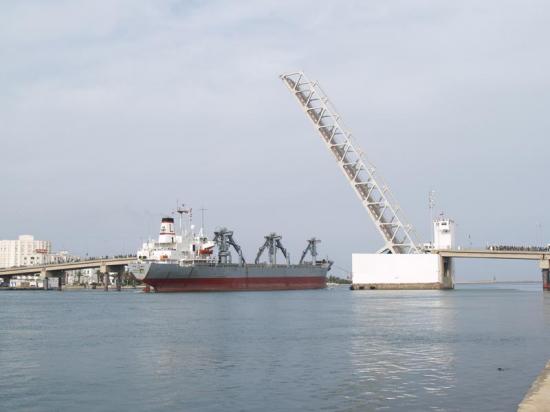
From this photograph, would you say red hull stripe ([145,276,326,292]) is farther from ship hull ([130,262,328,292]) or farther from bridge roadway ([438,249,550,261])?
bridge roadway ([438,249,550,261])

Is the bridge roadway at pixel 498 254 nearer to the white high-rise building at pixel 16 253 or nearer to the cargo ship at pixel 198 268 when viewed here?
the cargo ship at pixel 198 268

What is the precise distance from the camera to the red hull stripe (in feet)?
237

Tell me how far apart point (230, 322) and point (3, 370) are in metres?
15.8

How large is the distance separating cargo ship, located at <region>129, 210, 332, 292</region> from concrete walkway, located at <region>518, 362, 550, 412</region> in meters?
59.2

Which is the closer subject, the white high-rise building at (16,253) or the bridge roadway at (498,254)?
the bridge roadway at (498,254)

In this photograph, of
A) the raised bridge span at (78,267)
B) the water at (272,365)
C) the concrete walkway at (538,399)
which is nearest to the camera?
the concrete walkway at (538,399)

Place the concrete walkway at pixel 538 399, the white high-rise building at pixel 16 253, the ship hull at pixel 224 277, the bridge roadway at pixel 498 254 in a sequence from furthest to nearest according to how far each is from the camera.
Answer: the white high-rise building at pixel 16 253, the ship hull at pixel 224 277, the bridge roadway at pixel 498 254, the concrete walkway at pixel 538 399

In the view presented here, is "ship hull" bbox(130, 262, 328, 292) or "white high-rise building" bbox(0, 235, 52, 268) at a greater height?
"white high-rise building" bbox(0, 235, 52, 268)

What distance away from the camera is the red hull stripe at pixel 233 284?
72.3 meters

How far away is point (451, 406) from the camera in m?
13.0

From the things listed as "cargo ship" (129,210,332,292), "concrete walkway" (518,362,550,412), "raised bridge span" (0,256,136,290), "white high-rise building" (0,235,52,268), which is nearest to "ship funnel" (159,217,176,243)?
"cargo ship" (129,210,332,292)

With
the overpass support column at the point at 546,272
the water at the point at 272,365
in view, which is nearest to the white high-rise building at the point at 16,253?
the overpass support column at the point at 546,272

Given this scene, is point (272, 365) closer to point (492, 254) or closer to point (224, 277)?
point (492, 254)

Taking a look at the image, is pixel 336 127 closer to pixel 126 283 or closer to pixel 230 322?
pixel 230 322
